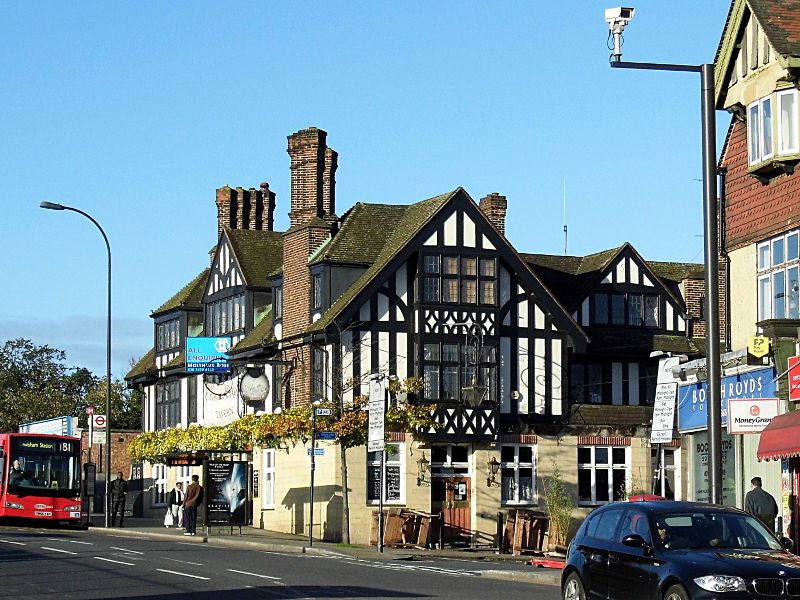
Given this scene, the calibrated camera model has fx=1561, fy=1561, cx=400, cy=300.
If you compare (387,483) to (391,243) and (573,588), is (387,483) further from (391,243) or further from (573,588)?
(573,588)

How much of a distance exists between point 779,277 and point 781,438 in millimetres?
3869

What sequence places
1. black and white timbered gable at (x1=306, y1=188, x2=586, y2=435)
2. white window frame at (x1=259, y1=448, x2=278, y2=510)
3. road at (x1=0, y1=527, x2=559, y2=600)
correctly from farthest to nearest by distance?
white window frame at (x1=259, y1=448, x2=278, y2=510), black and white timbered gable at (x1=306, y1=188, x2=586, y2=435), road at (x1=0, y1=527, x2=559, y2=600)

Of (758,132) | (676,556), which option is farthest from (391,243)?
(676,556)

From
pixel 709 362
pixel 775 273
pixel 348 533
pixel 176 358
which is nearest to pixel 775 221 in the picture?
pixel 775 273

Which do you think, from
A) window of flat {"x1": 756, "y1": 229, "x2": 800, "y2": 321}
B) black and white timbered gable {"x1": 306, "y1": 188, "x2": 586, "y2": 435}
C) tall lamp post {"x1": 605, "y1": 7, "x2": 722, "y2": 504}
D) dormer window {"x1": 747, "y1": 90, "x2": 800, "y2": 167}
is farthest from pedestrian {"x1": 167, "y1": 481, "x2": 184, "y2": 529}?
tall lamp post {"x1": 605, "y1": 7, "x2": 722, "y2": 504}

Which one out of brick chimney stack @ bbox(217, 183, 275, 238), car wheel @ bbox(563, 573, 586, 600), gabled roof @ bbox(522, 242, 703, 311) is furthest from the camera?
brick chimney stack @ bbox(217, 183, 275, 238)

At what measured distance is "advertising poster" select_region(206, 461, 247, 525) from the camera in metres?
43.6

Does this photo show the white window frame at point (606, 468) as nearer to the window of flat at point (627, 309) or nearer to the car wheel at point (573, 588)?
the window of flat at point (627, 309)

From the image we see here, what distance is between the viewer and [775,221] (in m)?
29.8

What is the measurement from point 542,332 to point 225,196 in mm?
17862

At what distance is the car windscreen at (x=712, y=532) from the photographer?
16891 millimetres

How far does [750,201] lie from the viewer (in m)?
31.1

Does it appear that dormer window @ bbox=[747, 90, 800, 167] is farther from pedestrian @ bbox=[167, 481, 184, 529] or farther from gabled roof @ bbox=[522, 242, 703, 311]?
pedestrian @ bbox=[167, 481, 184, 529]

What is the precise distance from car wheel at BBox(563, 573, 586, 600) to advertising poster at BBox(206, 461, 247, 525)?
83.2 ft
